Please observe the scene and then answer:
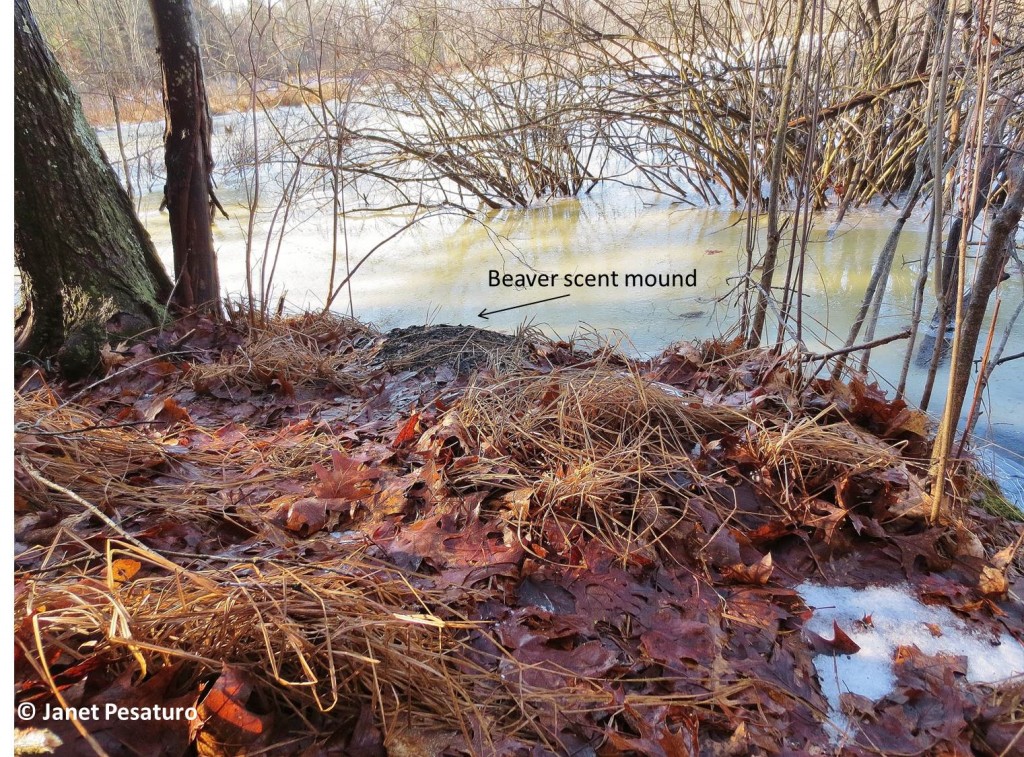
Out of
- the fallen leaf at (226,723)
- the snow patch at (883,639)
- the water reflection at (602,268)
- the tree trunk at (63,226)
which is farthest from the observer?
the water reflection at (602,268)

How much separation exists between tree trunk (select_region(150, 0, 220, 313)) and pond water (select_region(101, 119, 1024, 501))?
311mm

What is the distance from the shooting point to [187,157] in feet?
10.2

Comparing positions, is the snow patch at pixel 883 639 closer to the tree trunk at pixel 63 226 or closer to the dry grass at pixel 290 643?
the dry grass at pixel 290 643

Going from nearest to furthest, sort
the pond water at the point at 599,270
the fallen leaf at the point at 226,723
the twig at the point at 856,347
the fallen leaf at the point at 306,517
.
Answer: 1. the fallen leaf at the point at 226,723
2. the fallen leaf at the point at 306,517
3. the twig at the point at 856,347
4. the pond water at the point at 599,270

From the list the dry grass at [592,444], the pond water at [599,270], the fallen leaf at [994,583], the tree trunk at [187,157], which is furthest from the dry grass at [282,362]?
the fallen leaf at [994,583]

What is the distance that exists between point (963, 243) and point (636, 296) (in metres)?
3.13

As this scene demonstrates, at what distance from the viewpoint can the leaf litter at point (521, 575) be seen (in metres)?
1.05

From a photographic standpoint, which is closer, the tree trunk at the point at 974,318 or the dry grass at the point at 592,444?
the tree trunk at the point at 974,318

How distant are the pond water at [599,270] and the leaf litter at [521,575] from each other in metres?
1.04

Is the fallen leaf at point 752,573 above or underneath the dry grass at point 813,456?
underneath

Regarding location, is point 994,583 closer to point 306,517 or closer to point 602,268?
point 306,517

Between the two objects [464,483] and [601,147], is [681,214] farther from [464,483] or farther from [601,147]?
[464,483]

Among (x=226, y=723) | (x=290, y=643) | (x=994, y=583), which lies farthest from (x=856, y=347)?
(x=226, y=723)

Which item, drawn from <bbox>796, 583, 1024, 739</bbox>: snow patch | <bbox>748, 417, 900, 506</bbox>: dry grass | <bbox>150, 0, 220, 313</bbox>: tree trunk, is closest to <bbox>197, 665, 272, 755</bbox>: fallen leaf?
<bbox>796, 583, 1024, 739</bbox>: snow patch
